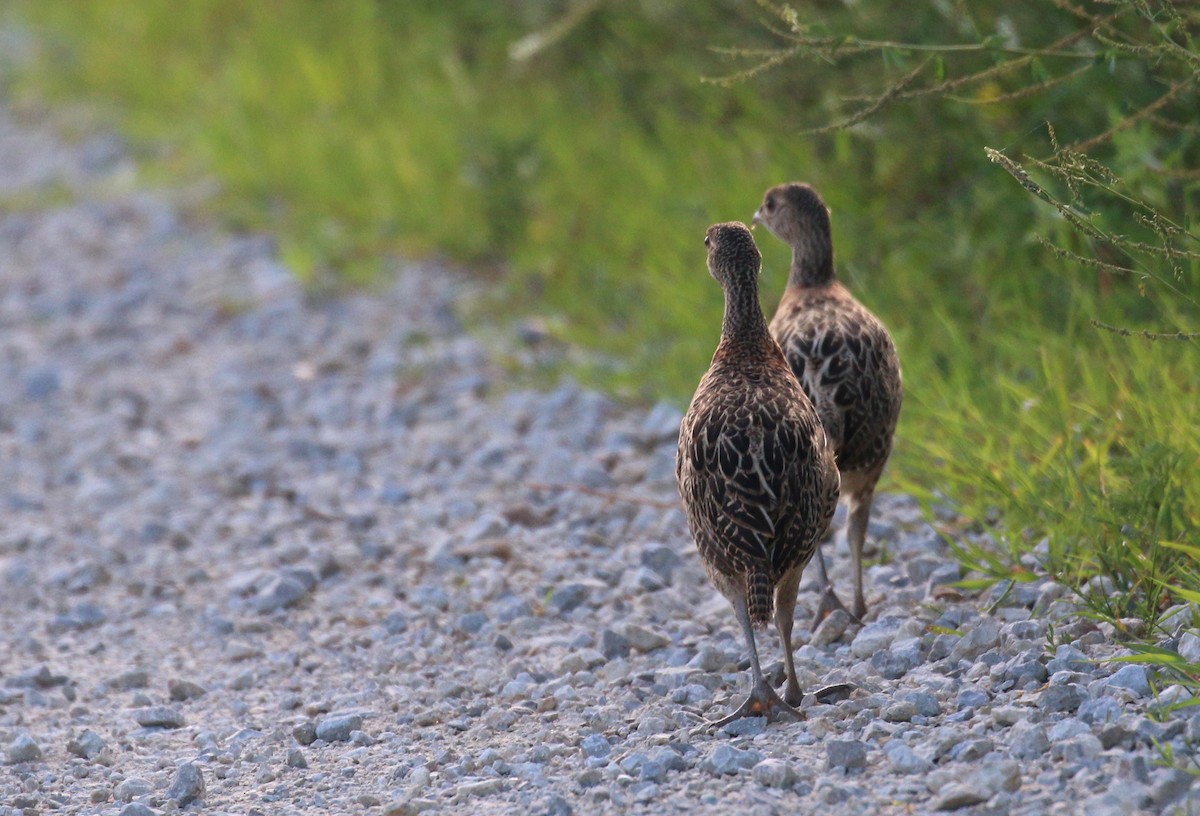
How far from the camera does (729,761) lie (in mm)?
3914

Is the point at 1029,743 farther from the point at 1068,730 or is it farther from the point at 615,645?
the point at 615,645

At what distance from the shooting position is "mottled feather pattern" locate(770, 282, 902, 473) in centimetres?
481

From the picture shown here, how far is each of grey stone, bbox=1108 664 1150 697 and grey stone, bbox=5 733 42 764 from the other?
292 cm

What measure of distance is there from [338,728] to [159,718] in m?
0.59

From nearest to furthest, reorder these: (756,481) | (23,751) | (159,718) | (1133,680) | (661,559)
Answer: (1133,680), (756,481), (23,751), (159,718), (661,559)

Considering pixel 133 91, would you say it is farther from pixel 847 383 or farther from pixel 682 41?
pixel 847 383

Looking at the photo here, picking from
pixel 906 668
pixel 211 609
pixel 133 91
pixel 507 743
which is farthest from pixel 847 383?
pixel 133 91

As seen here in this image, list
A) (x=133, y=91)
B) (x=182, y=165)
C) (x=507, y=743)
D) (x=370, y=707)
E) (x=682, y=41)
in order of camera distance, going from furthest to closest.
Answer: (x=133, y=91) < (x=182, y=165) < (x=682, y=41) < (x=370, y=707) < (x=507, y=743)

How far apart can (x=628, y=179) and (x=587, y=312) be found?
3.48ft

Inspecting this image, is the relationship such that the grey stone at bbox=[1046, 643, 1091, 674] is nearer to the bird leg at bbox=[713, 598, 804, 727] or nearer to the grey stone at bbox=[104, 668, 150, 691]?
the bird leg at bbox=[713, 598, 804, 727]

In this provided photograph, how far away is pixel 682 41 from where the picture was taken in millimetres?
8258

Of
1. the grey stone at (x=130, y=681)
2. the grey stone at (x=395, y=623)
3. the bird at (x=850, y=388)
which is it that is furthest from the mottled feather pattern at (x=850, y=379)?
the grey stone at (x=130, y=681)

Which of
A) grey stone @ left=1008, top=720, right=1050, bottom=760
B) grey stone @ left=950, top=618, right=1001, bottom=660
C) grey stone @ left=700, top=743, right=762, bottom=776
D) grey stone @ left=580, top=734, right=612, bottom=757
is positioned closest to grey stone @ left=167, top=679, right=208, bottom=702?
grey stone @ left=580, top=734, right=612, bottom=757

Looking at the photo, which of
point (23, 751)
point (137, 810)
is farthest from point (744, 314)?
point (23, 751)
